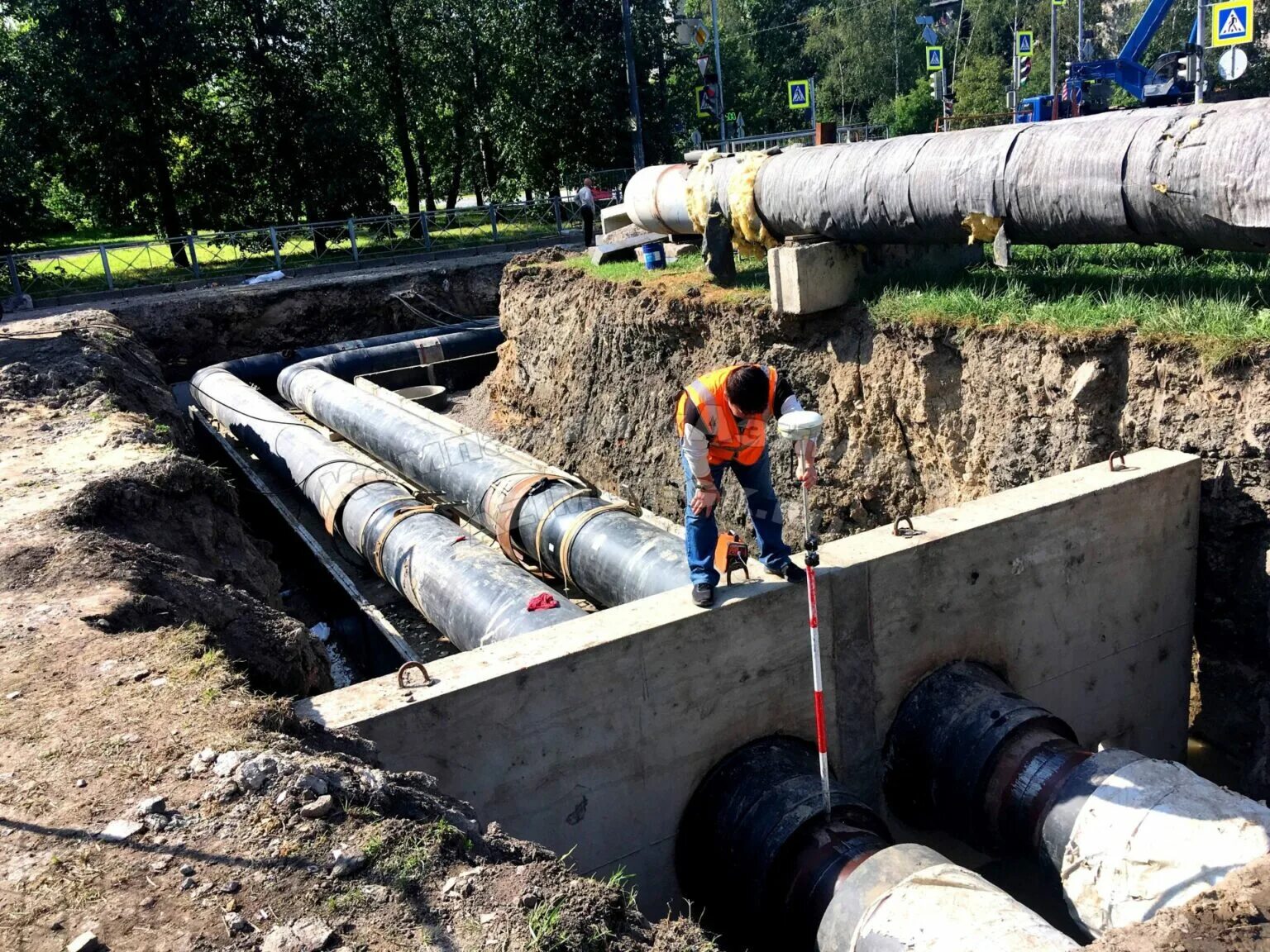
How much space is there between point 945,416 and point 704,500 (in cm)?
353

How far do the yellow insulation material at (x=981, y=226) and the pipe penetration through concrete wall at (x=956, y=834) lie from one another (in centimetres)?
331

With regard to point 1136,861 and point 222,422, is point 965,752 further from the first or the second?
point 222,422

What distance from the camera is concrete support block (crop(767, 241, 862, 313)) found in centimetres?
851

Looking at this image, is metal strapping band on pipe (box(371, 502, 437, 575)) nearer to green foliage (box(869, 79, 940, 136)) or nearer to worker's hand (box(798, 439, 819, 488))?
worker's hand (box(798, 439, 819, 488))

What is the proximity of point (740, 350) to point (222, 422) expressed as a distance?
9669 millimetres

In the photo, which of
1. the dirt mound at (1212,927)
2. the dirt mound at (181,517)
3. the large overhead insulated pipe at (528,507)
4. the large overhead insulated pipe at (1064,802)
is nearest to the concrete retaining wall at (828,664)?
the large overhead insulated pipe at (1064,802)

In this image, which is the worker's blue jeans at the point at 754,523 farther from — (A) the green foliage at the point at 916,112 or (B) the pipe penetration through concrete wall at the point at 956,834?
(A) the green foliage at the point at 916,112

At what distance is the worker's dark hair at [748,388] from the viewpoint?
495 cm

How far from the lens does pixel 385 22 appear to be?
86.3 ft

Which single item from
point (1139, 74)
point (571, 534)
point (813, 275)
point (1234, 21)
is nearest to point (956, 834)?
point (571, 534)

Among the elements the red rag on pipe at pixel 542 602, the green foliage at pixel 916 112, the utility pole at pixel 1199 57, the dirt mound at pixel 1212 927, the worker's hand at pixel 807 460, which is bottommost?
the dirt mound at pixel 1212 927

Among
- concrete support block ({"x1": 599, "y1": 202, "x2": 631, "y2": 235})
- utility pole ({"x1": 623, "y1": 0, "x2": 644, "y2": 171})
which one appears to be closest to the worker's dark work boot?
concrete support block ({"x1": 599, "y1": 202, "x2": 631, "y2": 235})

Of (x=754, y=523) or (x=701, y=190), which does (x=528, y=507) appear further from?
(x=754, y=523)

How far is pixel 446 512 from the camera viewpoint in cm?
1059
